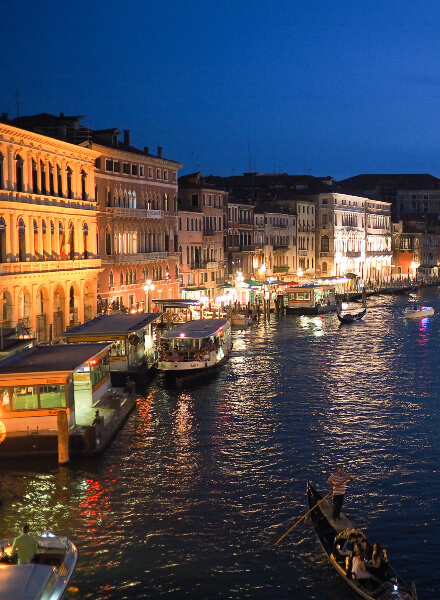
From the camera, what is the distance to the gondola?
13430 mm

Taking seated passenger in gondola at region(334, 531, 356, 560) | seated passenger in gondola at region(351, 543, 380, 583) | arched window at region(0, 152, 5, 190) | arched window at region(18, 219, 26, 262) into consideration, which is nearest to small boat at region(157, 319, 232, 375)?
arched window at region(18, 219, 26, 262)

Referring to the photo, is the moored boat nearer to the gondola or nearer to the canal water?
the canal water

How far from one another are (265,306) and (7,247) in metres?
27.3

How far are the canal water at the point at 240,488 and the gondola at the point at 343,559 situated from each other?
311 mm

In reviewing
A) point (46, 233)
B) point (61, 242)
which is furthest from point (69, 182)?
point (46, 233)

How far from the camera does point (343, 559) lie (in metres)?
14.6

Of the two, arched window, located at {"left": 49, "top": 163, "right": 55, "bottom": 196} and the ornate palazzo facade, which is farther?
arched window, located at {"left": 49, "top": 163, "right": 55, "bottom": 196}

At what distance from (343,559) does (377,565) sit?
80 cm

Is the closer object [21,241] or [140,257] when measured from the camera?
[21,241]

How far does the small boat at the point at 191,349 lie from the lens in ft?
107

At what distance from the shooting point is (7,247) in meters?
33.8

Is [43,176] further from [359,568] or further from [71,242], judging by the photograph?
[359,568]

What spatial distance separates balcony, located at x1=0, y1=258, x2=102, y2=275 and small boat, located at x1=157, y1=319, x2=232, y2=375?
17.8 ft

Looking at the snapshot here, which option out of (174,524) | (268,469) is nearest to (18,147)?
(268,469)
